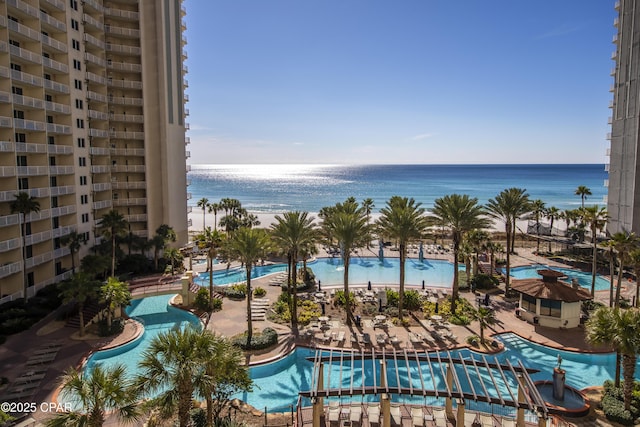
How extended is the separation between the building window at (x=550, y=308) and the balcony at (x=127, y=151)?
48.4 meters

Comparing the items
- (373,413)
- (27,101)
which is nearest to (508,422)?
(373,413)

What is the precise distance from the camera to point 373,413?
17734 mm

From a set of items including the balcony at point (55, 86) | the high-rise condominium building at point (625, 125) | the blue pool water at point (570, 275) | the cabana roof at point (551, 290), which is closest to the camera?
the cabana roof at point (551, 290)

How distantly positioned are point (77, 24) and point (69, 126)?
12.1m

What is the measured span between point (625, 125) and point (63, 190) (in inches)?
2627

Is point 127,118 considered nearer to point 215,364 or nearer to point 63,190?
point 63,190

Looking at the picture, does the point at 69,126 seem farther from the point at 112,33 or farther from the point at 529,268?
the point at 529,268

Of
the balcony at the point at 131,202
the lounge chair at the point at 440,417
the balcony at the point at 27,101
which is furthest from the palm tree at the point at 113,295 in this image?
the balcony at the point at 131,202

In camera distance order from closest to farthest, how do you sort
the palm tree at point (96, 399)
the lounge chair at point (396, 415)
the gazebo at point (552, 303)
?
1. the palm tree at point (96, 399)
2. the lounge chair at point (396, 415)
3. the gazebo at point (552, 303)

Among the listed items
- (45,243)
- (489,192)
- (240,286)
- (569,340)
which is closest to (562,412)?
(569,340)

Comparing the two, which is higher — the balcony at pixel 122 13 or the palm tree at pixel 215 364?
the balcony at pixel 122 13

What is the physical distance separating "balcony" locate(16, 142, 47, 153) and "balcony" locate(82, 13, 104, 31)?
56.0ft

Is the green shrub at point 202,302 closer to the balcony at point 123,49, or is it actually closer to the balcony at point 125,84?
the balcony at point 125,84

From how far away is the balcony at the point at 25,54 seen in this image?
3366cm
